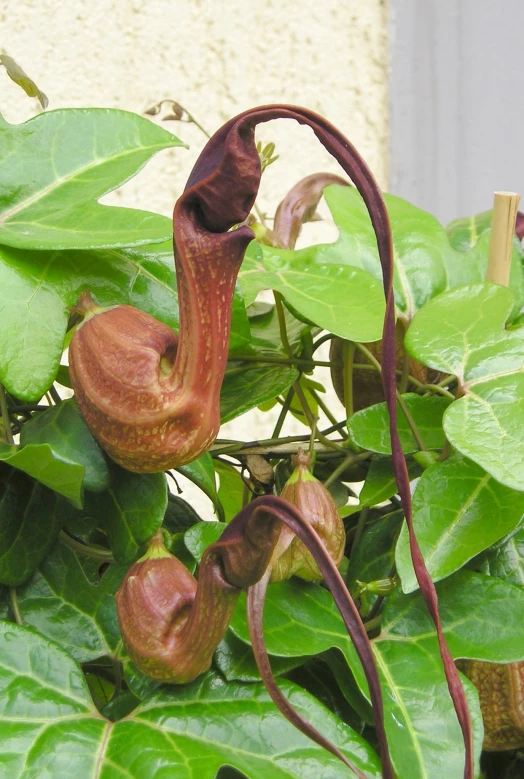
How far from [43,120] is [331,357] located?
17 centimetres

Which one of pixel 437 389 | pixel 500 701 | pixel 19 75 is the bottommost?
pixel 500 701

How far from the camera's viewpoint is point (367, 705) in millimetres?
292

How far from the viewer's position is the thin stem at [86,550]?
0.33 meters

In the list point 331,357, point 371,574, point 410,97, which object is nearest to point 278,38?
point 410,97

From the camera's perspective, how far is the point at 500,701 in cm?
31

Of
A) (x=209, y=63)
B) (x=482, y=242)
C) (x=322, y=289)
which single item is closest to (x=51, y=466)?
(x=322, y=289)

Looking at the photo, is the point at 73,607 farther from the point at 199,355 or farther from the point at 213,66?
the point at 213,66

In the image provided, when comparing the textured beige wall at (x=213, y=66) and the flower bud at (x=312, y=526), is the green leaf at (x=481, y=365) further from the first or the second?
the textured beige wall at (x=213, y=66)

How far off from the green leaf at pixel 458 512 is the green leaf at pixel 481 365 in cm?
3

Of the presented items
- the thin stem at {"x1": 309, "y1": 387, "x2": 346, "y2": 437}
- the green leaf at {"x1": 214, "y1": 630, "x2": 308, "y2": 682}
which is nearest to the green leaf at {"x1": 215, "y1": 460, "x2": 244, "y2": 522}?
the thin stem at {"x1": 309, "y1": 387, "x2": 346, "y2": 437}

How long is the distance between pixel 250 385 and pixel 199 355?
0.40ft

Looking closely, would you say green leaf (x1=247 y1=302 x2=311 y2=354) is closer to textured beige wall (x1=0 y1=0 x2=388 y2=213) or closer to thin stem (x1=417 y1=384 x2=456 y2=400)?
thin stem (x1=417 y1=384 x2=456 y2=400)

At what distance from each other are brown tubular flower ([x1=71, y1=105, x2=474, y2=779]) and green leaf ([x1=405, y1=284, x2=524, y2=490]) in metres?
0.09

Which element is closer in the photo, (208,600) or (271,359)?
(208,600)
